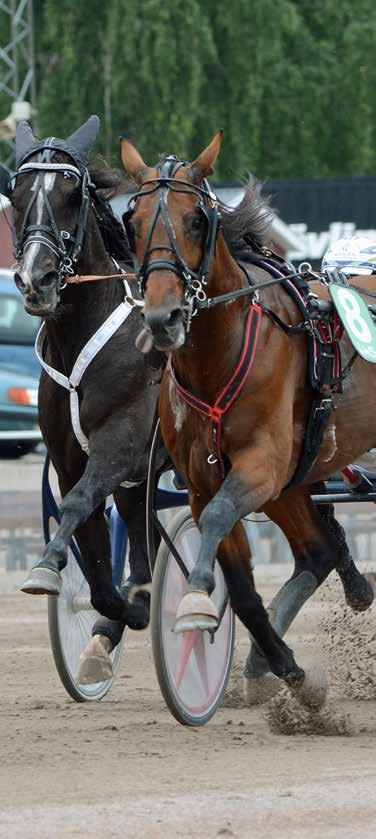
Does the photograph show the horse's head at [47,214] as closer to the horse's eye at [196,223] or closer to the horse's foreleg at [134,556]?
the horse's eye at [196,223]

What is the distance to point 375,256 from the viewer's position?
6926 mm

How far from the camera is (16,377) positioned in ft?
51.4

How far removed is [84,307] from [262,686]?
5.11ft

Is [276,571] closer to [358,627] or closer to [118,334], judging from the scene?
[358,627]

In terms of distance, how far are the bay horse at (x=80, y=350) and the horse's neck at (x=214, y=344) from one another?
450 mm

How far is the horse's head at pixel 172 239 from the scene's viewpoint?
4887mm

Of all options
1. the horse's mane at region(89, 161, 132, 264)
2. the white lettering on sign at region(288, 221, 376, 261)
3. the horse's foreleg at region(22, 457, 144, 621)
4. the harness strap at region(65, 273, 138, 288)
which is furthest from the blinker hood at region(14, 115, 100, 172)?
the white lettering on sign at region(288, 221, 376, 261)

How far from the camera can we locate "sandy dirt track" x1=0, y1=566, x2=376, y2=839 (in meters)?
4.18

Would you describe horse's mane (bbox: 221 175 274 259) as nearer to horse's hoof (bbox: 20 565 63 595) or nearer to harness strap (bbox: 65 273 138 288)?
harness strap (bbox: 65 273 138 288)

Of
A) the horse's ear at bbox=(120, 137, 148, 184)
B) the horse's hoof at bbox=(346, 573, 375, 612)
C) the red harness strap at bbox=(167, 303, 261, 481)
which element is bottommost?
the horse's hoof at bbox=(346, 573, 375, 612)

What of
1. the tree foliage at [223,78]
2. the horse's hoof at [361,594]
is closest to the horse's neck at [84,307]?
the horse's hoof at [361,594]

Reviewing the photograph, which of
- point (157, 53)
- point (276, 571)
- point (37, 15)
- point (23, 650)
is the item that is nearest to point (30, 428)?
→ point (276, 571)

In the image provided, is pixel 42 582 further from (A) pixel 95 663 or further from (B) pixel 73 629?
(B) pixel 73 629

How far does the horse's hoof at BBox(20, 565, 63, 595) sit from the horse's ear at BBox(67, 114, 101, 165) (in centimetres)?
168
